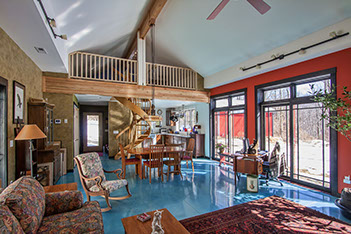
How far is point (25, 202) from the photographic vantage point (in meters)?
1.81

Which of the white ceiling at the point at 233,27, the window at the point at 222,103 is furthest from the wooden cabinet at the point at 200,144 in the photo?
the white ceiling at the point at 233,27

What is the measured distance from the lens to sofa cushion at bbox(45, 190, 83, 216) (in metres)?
2.30

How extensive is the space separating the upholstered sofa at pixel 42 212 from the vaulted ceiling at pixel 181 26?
217cm

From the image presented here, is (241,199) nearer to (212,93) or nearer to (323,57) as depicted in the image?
(323,57)

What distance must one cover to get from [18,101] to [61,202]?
2450 millimetres

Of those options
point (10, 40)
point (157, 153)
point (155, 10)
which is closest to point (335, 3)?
point (155, 10)

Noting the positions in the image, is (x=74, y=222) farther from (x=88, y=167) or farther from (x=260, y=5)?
(x=260, y=5)

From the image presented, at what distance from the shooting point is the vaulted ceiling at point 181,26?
3.05 metres

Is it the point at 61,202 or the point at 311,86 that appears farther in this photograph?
the point at 311,86

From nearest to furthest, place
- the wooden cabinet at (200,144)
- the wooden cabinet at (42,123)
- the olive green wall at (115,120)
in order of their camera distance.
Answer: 1. the wooden cabinet at (42,123)
2. the wooden cabinet at (200,144)
3. the olive green wall at (115,120)

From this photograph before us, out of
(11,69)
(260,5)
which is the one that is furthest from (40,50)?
(260,5)

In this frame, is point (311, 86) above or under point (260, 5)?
under

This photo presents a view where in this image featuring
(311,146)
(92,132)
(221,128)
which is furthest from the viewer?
(92,132)

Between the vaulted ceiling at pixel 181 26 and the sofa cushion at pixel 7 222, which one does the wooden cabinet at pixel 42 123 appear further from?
the sofa cushion at pixel 7 222
